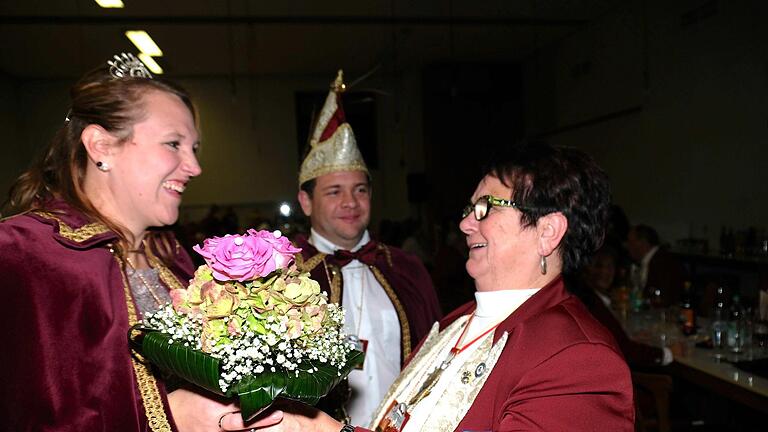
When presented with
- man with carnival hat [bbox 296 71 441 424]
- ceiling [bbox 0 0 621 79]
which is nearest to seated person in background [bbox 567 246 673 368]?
man with carnival hat [bbox 296 71 441 424]

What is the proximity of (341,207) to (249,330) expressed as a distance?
62.2 inches

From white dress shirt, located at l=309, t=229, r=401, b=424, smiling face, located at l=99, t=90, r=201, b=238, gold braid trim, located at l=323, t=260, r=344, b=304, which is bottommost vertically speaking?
white dress shirt, located at l=309, t=229, r=401, b=424

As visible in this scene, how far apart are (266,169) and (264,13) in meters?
5.59

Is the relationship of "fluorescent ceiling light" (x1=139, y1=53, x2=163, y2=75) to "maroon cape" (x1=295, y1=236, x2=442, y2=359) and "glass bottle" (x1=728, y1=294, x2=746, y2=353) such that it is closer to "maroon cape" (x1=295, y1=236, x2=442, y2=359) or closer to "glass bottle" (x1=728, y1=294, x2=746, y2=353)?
"maroon cape" (x1=295, y1=236, x2=442, y2=359)

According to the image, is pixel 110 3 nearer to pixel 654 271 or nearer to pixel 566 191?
pixel 654 271

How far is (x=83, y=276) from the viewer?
5.29 feet

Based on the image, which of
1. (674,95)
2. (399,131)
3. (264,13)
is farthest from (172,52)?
(674,95)

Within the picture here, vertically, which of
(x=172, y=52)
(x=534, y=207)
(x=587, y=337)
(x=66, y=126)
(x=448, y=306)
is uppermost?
(x=172, y=52)

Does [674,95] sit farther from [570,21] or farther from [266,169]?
[266,169]

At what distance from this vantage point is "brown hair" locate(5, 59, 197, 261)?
5.63ft

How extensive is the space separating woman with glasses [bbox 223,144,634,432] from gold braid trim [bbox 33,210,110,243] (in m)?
0.76

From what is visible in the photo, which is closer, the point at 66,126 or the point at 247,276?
the point at 247,276

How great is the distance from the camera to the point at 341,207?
2791 mm

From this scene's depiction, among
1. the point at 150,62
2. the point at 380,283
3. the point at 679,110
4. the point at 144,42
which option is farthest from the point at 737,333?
the point at 150,62
